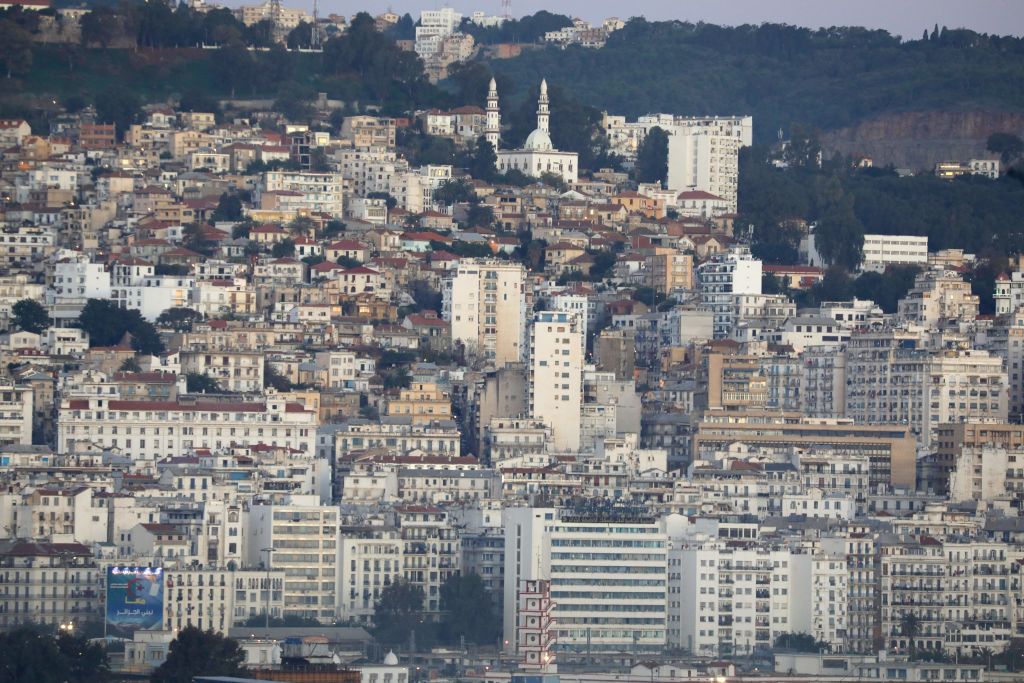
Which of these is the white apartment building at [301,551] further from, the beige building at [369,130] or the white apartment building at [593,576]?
the beige building at [369,130]

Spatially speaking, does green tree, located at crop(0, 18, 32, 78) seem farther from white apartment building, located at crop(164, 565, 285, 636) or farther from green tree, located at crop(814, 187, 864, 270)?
white apartment building, located at crop(164, 565, 285, 636)

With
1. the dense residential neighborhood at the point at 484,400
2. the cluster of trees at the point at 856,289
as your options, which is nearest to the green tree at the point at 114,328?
the dense residential neighborhood at the point at 484,400

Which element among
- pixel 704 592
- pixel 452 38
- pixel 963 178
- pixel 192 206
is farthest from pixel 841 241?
pixel 452 38

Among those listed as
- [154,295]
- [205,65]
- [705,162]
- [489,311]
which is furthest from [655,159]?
[154,295]

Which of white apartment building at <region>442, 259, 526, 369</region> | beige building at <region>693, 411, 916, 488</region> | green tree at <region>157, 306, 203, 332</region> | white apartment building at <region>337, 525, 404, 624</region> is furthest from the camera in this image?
white apartment building at <region>442, 259, 526, 369</region>

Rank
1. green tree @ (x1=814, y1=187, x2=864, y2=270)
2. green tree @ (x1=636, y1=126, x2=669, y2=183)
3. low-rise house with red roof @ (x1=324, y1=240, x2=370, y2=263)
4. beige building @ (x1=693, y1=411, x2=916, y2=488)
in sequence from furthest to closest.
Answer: green tree @ (x1=636, y1=126, x2=669, y2=183)
green tree @ (x1=814, y1=187, x2=864, y2=270)
low-rise house with red roof @ (x1=324, y1=240, x2=370, y2=263)
beige building @ (x1=693, y1=411, x2=916, y2=488)

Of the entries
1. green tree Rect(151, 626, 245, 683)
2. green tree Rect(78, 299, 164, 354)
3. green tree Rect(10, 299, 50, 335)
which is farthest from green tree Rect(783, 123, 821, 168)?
green tree Rect(151, 626, 245, 683)

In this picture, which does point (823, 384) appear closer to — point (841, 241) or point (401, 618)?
point (841, 241)
